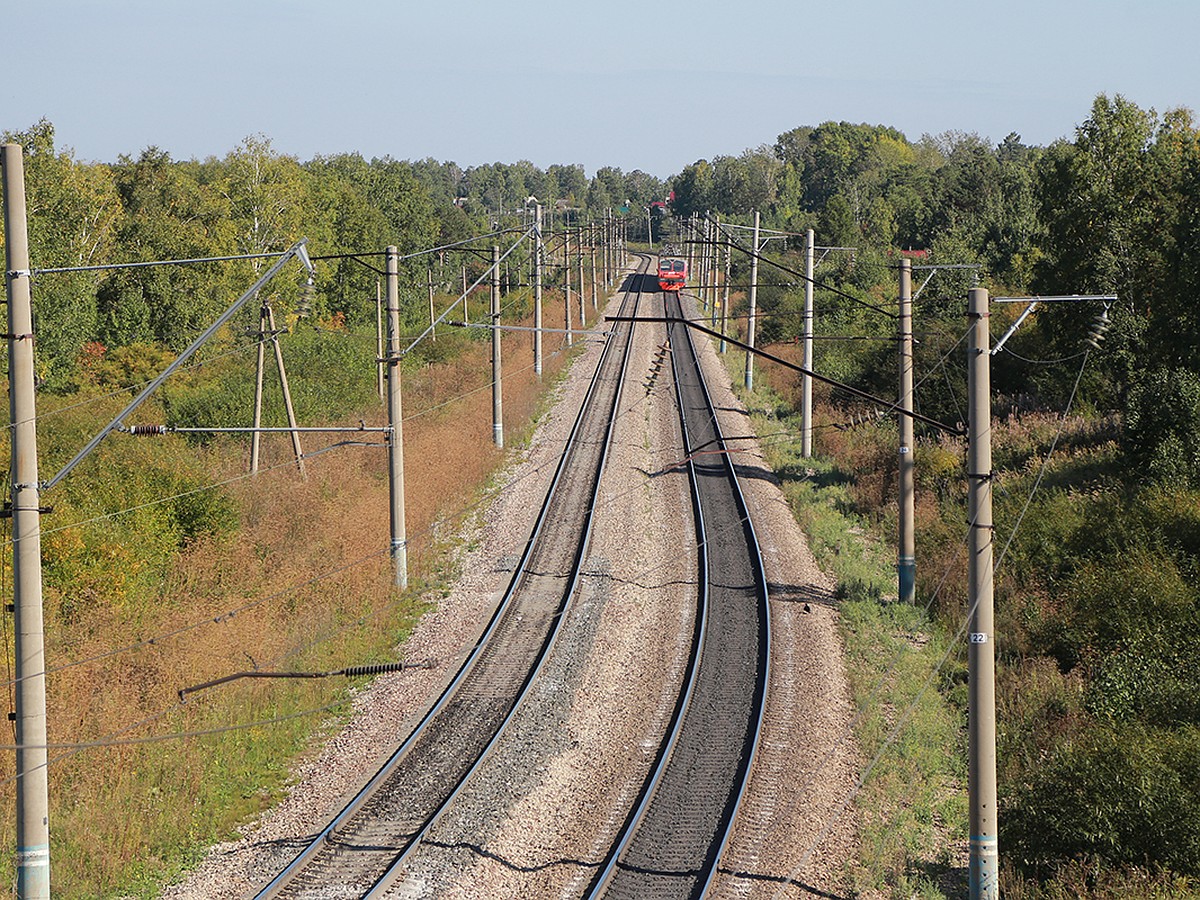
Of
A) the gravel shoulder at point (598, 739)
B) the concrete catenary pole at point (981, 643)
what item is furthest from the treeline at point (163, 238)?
the concrete catenary pole at point (981, 643)

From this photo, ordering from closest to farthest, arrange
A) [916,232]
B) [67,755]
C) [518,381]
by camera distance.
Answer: [67,755] < [518,381] < [916,232]

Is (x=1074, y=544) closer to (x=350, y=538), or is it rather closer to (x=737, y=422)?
(x=350, y=538)

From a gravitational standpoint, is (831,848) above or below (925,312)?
below

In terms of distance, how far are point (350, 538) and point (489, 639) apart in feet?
19.5

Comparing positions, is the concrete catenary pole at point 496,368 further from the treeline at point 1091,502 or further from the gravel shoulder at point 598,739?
the treeline at point 1091,502

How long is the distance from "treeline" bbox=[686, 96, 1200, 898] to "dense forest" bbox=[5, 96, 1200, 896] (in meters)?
0.05

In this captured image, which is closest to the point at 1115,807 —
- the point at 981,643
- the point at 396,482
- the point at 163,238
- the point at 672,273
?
the point at 981,643

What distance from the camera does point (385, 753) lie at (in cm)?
1591

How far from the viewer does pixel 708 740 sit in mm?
16125

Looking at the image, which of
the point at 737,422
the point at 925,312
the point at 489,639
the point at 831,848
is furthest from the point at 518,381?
the point at 831,848

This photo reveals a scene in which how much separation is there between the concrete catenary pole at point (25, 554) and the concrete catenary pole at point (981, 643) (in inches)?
312

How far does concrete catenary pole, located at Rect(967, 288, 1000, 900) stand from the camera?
35.4 ft

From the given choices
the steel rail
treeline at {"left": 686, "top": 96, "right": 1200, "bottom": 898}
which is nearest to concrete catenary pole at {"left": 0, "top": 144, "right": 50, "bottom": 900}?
the steel rail

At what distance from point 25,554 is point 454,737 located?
316 inches
